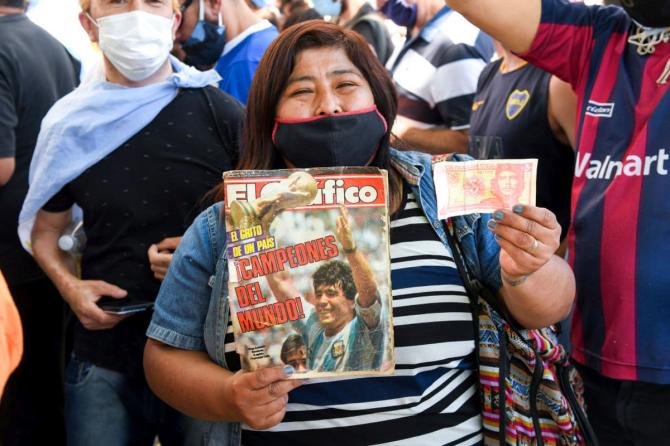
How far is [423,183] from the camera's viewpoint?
185 cm

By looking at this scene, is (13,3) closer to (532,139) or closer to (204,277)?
(204,277)

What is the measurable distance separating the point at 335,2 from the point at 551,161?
127 inches

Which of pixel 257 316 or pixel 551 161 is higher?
pixel 257 316

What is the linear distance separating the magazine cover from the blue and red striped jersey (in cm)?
76

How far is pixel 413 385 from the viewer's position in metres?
1.69

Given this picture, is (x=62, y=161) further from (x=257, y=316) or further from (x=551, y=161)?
(x=551, y=161)

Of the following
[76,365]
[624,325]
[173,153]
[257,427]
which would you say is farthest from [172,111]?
[624,325]

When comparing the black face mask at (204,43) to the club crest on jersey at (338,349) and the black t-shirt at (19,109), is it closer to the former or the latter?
the black t-shirt at (19,109)

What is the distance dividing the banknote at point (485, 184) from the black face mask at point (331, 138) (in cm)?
30

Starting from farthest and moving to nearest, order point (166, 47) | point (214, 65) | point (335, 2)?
point (335, 2) < point (214, 65) < point (166, 47)

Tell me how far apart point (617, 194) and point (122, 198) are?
1.45 metres

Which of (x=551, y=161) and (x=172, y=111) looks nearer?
(x=172, y=111)

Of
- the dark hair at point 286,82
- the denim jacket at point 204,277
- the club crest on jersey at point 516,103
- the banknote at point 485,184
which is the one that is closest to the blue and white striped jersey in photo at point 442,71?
the club crest on jersey at point 516,103

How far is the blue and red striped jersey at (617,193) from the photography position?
1.87m
